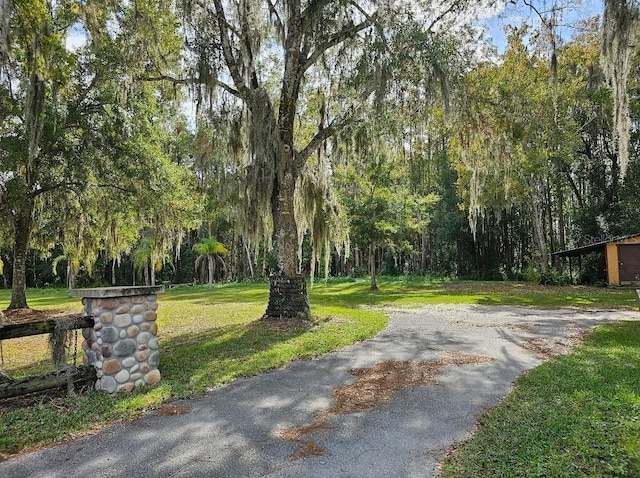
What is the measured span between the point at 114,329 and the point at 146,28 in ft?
21.9

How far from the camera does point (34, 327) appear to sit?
4.08 m

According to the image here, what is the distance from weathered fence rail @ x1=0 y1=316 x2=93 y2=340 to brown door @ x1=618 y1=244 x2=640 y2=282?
20.0 meters

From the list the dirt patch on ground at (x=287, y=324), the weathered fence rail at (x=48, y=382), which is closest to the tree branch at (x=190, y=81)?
the dirt patch on ground at (x=287, y=324)

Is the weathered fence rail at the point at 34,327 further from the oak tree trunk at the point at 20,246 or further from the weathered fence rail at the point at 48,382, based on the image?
the oak tree trunk at the point at 20,246

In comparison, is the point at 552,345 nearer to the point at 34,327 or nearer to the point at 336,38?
the point at 34,327

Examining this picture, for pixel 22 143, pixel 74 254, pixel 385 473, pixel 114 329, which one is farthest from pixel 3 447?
pixel 74 254

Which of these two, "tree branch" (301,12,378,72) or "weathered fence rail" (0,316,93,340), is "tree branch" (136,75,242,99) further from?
"weathered fence rail" (0,316,93,340)

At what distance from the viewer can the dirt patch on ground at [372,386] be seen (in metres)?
3.32

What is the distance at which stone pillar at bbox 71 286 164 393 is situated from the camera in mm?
4285

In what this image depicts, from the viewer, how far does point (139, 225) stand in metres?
15.0

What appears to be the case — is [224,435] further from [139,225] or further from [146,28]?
[139,225]

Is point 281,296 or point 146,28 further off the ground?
point 146,28

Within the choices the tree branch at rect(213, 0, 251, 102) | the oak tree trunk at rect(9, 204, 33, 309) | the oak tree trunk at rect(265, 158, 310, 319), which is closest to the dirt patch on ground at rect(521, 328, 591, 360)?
the oak tree trunk at rect(265, 158, 310, 319)

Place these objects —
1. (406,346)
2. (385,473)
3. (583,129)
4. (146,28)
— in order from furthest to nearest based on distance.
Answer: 1. (583,129)
2. (146,28)
3. (406,346)
4. (385,473)
